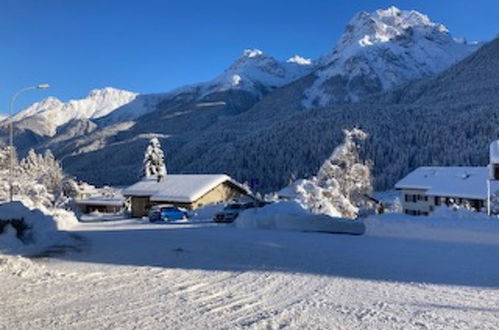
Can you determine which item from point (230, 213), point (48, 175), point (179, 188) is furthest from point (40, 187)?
point (230, 213)

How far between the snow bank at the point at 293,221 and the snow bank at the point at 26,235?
30.9 ft

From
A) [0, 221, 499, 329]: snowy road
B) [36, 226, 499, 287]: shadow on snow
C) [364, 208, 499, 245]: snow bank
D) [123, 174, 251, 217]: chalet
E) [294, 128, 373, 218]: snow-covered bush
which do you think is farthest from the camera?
[123, 174, 251, 217]: chalet

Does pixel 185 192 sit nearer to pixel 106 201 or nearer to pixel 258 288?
pixel 106 201

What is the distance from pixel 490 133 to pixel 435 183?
71.5 m

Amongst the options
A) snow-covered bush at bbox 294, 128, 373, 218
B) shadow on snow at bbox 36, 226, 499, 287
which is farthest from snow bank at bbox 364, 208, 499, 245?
snow-covered bush at bbox 294, 128, 373, 218

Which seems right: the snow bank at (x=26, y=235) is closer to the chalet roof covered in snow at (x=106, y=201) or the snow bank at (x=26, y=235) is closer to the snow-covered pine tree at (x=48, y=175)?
the snow-covered pine tree at (x=48, y=175)

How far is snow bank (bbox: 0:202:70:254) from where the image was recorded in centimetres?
1870

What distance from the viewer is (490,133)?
424 feet

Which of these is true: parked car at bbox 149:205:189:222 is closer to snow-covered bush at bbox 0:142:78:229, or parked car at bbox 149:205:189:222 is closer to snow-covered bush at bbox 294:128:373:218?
snow-covered bush at bbox 0:142:78:229

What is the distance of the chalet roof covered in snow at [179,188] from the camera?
54.8 metres

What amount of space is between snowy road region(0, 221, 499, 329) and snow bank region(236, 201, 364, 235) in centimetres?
669

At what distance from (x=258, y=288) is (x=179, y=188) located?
153ft

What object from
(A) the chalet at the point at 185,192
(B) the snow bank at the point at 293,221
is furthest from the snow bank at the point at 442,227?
(A) the chalet at the point at 185,192

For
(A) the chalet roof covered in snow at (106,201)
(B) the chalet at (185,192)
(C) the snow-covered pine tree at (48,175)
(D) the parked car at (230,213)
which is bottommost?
(A) the chalet roof covered in snow at (106,201)
